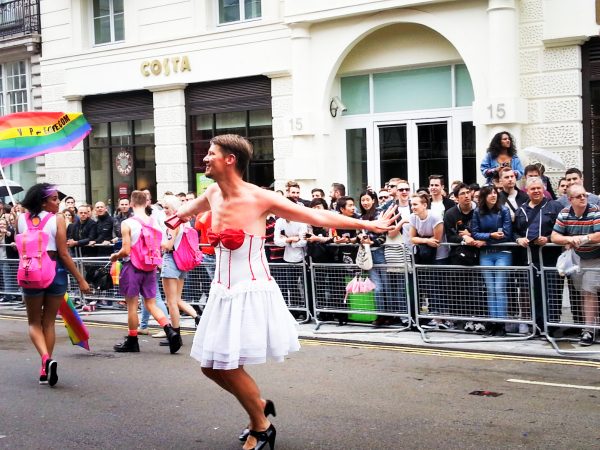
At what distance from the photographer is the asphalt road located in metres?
6.52

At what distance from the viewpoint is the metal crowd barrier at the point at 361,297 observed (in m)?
11.4

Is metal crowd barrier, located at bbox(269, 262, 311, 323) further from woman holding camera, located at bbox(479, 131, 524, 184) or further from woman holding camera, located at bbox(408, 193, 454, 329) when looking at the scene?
woman holding camera, located at bbox(479, 131, 524, 184)

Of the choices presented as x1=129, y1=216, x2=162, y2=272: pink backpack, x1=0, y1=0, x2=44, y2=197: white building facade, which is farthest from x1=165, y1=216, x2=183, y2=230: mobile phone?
x1=0, y1=0, x2=44, y2=197: white building facade

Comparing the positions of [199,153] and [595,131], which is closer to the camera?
[595,131]

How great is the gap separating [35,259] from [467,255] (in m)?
5.04

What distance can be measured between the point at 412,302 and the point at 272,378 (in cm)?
313

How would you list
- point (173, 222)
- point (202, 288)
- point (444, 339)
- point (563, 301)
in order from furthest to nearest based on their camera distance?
1. point (202, 288)
2. point (444, 339)
3. point (563, 301)
4. point (173, 222)

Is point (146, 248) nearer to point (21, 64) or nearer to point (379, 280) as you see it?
point (379, 280)

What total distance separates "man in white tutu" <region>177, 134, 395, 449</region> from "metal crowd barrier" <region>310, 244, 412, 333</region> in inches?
207

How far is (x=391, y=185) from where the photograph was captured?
1295cm

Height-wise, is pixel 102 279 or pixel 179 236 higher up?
pixel 179 236

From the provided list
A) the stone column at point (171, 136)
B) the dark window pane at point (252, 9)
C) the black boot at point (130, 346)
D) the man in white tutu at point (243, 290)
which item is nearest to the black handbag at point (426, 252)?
the black boot at point (130, 346)

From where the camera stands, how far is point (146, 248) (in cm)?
1038

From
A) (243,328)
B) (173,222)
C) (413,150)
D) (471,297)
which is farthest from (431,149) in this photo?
(243,328)
